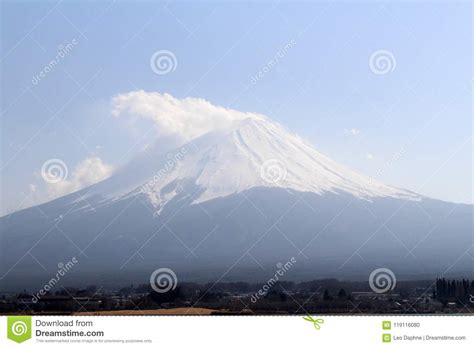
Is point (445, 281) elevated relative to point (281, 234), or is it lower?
lower

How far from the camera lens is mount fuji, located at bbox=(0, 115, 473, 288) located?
17.1 meters

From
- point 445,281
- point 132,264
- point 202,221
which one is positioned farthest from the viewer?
point 202,221

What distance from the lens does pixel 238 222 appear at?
19188mm

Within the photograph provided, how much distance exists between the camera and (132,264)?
17.8m

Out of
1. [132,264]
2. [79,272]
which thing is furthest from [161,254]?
[79,272]

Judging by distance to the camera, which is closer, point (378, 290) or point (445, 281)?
point (378, 290)

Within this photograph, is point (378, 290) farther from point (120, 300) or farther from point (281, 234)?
point (281, 234)

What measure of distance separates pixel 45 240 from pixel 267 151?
6494mm
